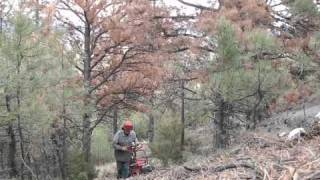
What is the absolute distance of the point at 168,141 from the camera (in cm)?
1620

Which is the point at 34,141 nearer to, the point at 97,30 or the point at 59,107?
the point at 59,107

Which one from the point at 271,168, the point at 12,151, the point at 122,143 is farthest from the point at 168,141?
the point at 271,168

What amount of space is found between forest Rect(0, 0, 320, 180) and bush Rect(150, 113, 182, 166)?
0.11 ft

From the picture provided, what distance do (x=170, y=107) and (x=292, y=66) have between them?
582 centimetres

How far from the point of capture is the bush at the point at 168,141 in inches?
629

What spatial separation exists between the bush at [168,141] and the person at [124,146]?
232 inches

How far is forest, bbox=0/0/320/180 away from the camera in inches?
445

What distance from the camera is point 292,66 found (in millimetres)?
13422

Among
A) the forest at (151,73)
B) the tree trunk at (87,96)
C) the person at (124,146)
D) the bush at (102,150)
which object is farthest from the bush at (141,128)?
the person at (124,146)

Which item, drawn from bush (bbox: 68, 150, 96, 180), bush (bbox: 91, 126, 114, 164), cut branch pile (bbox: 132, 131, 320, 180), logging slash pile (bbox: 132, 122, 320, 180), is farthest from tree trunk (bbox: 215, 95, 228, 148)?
bush (bbox: 91, 126, 114, 164)

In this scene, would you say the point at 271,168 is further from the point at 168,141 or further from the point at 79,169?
the point at 168,141

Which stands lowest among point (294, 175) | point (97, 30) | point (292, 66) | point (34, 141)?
point (34, 141)

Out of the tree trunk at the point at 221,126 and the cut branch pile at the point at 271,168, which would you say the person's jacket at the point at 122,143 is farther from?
the cut branch pile at the point at 271,168

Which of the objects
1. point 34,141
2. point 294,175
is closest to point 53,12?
point 34,141
